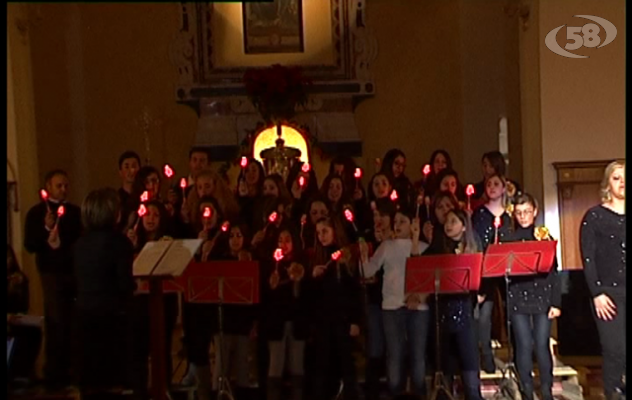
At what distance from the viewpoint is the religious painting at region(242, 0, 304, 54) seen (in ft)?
43.5

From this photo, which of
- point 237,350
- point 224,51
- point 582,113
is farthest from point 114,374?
point 224,51

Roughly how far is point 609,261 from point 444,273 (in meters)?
1.01

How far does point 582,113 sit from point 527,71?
1.09 m

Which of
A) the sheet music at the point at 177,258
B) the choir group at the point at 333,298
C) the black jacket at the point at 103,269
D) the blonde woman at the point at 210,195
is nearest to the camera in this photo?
the sheet music at the point at 177,258

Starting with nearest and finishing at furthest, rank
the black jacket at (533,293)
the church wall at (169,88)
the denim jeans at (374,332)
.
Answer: the black jacket at (533,293) < the denim jeans at (374,332) < the church wall at (169,88)

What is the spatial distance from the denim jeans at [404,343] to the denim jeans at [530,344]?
23.6 inches

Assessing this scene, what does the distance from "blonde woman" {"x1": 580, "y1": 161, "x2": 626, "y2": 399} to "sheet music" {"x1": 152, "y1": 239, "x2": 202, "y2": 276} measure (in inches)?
96.6

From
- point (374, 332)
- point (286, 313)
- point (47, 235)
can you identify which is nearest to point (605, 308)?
point (374, 332)

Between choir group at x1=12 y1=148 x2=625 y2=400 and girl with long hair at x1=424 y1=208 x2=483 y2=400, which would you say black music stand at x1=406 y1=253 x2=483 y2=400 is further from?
girl with long hair at x1=424 y1=208 x2=483 y2=400

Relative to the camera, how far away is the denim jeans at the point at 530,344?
292 inches

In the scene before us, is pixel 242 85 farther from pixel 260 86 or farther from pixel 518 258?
pixel 518 258

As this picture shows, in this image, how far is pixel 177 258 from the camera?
633cm

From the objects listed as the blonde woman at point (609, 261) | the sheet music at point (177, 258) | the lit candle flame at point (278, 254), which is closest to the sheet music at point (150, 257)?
the sheet music at point (177, 258)

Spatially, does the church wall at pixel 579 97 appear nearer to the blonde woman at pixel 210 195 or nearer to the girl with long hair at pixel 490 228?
the girl with long hair at pixel 490 228
